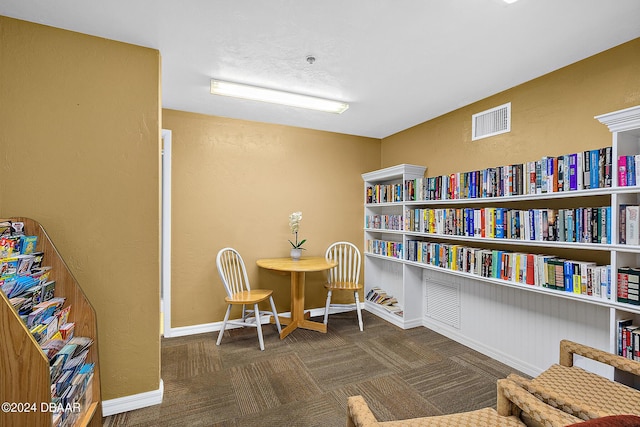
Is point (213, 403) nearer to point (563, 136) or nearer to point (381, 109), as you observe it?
point (381, 109)

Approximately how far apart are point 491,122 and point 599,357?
2.12m

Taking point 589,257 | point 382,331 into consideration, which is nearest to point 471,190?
point 589,257

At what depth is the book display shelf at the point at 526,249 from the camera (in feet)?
6.01

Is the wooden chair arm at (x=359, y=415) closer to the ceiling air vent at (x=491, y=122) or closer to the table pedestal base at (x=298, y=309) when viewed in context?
the table pedestal base at (x=298, y=309)

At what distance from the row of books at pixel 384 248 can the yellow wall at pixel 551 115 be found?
1033 mm

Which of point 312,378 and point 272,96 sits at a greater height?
point 272,96

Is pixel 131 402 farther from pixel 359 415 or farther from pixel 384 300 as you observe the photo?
pixel 384 300

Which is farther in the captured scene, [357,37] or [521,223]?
[521,223]

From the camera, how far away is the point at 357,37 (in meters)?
1.97

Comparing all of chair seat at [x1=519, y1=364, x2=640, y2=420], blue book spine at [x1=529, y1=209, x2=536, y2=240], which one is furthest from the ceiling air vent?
chair seat at [x1=519, y1=364, x2=640, y2=420]

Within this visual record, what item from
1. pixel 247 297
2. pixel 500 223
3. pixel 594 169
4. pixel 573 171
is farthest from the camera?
pixel 247 297

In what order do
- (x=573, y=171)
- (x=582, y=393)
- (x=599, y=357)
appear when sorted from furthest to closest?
(x=573, y=171) → (x=599, y=357) → (x=582, y=393)

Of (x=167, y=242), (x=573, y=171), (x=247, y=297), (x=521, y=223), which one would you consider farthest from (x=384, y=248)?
(x=167, y=242)

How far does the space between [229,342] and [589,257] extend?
3.27 m
